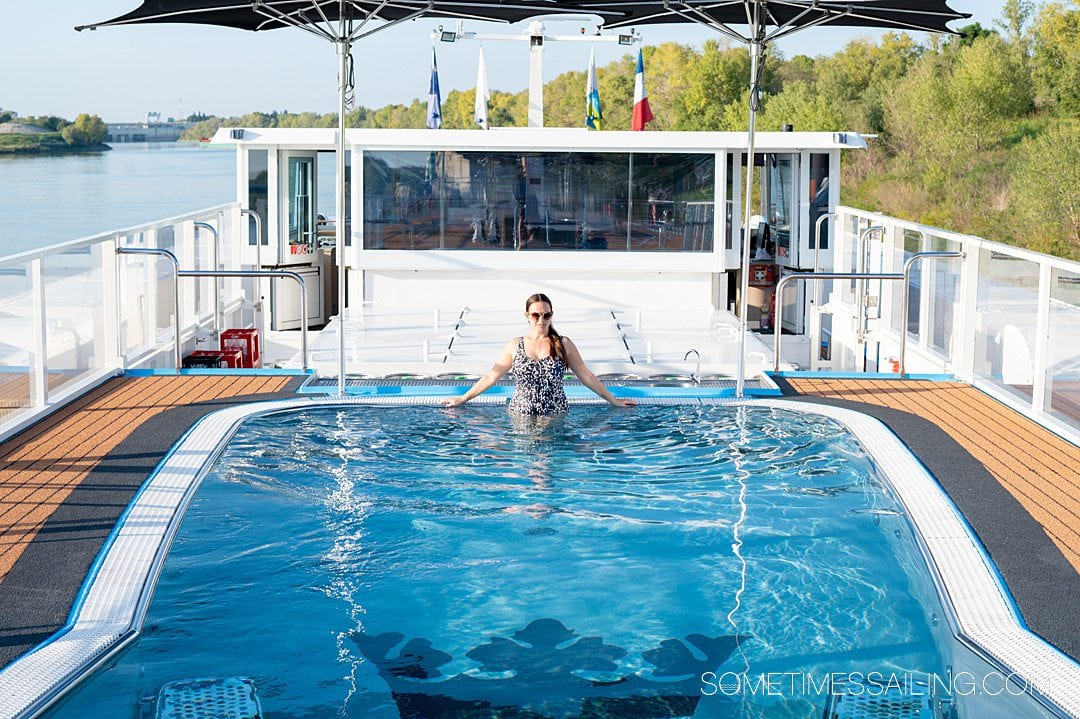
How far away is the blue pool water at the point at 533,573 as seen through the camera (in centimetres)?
457

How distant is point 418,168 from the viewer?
13414 millimetres

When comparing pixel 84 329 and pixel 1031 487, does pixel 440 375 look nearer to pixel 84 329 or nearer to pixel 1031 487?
pixel 84 329

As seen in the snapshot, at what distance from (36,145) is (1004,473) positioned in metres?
90.3

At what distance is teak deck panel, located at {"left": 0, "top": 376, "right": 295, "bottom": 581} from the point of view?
568 cm

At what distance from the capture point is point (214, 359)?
10664 mm

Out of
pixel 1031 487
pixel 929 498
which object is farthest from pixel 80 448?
pixel 1031 487

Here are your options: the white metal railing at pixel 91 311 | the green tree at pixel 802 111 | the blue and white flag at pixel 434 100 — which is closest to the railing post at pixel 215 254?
the white metal railing at pixel 91 311

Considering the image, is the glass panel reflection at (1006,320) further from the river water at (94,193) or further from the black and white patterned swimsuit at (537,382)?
the river water at (94,193)

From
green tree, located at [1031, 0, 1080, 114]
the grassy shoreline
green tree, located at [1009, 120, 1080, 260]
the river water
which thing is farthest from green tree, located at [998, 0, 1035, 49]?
Answer: the grassy shoreline

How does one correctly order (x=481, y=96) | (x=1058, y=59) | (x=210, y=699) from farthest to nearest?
(x=1058, y=59)
(x=481, y=96)
(x=210, y=699)

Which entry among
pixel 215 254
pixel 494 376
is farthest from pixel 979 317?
pixel 215 254

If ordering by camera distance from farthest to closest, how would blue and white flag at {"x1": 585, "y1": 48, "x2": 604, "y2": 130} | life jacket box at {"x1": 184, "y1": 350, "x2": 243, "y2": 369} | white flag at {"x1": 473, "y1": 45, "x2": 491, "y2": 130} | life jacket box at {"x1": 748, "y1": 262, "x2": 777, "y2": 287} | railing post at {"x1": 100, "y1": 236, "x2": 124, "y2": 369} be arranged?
life jacket box at {"x1": 748, "y1": 262, "x2": 777, "y2": 287}
blue and white flag at {"x1": 585, "y1": 48, "x2": 604, "y2": 130}
white flag at {"x1": 473, "y1": 45, "x2": 491, "y2": 130}
life jacket box at {"x1": 184, "y1": 350, "x2": 243, "y2": 369}
railing post at {"x1": 100, "y1": 236, "x2": 124, "y2": 369}

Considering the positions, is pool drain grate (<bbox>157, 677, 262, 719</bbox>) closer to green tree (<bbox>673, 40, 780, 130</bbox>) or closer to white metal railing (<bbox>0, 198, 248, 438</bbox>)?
white metal railing (<bbox>0, 198, 248, 438</bbox>)

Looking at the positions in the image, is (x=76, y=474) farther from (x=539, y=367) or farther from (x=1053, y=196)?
(x=1053, y=196)
